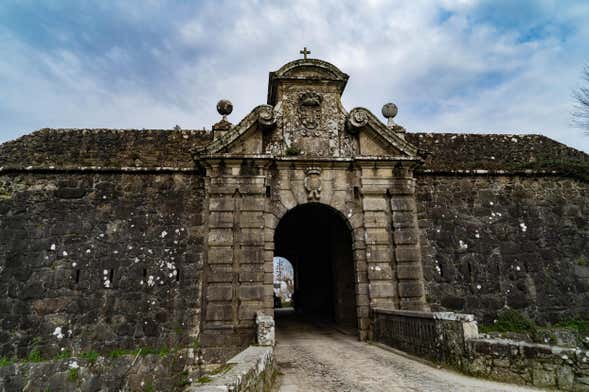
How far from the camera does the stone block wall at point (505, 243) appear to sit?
8.38 meters

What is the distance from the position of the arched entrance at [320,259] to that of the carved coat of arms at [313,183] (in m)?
0.22

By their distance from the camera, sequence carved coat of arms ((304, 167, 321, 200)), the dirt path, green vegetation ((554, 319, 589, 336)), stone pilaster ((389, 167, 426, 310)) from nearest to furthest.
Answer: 1. the dirt path
2. stone pilaster ((389, 167, 426, 310))
3. carved coat of arms ((304, 167, 321, 200))
4. green vegetation ((554, 319, 589, 336))

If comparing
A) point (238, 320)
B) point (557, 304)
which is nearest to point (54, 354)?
point (238, 320)

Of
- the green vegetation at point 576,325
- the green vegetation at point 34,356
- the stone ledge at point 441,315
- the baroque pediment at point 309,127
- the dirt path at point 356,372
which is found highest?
the baroque pediment at point 309,127

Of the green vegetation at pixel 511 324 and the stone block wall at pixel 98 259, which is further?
the green vegetation at pixel 511 324

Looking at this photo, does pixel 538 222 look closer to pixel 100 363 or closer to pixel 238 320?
pixel 238 320

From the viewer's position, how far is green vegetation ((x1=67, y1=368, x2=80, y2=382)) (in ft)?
22.8

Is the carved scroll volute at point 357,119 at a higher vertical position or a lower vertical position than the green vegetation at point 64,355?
higher

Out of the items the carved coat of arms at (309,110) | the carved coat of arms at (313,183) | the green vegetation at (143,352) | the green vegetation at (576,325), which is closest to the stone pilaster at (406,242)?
the carved coat of arms at (313,183)

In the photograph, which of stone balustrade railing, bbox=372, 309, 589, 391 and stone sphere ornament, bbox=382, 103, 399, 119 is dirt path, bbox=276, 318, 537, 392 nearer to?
stone balustrade railing, bbox=372, 309, 589, 391

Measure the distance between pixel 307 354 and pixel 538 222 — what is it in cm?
671

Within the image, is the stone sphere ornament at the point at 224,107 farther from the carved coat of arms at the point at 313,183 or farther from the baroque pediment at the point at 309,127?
the carved coat of arms at the point at 313,183

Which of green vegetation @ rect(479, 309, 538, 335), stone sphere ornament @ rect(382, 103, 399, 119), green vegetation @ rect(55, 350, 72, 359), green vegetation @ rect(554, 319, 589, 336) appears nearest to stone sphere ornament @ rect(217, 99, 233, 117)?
stone sphere ornament @ rect(382, 103, 399, 119)

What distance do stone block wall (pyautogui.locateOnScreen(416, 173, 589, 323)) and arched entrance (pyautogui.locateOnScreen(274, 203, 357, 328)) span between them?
216 centimetres
